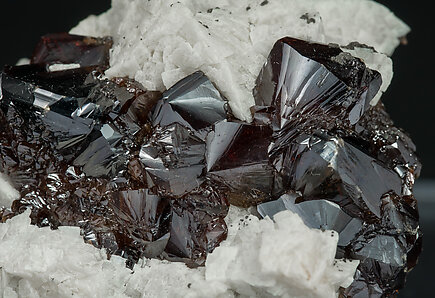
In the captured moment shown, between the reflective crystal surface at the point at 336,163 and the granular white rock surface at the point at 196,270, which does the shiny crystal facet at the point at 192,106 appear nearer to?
the reflective crystal surface at the point at 336,163

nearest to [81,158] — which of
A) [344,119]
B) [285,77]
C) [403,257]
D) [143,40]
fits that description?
[143,40]

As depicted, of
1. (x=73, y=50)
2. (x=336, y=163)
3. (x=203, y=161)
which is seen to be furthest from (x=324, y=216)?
(x=73, y=50)

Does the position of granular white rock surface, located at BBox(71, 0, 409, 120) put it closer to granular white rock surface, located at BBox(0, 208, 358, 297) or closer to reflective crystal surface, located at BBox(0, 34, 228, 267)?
reflective crystal surface, located at BBox(0, 34, 228, 267)

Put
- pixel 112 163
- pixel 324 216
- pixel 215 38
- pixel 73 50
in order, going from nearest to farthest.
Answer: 1. pixel 324 216
2. pixel 112 163
3. pixel 215 38
4. pixel 73 50

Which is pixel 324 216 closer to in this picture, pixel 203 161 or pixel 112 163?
pixel 203 161

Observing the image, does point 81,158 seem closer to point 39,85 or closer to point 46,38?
point 39,85

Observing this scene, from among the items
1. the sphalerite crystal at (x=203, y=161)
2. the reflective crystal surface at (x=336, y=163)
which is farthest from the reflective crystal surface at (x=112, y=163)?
the reflective crystal surface at (x=336, y=163)

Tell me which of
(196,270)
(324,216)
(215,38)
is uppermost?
(215,38)
